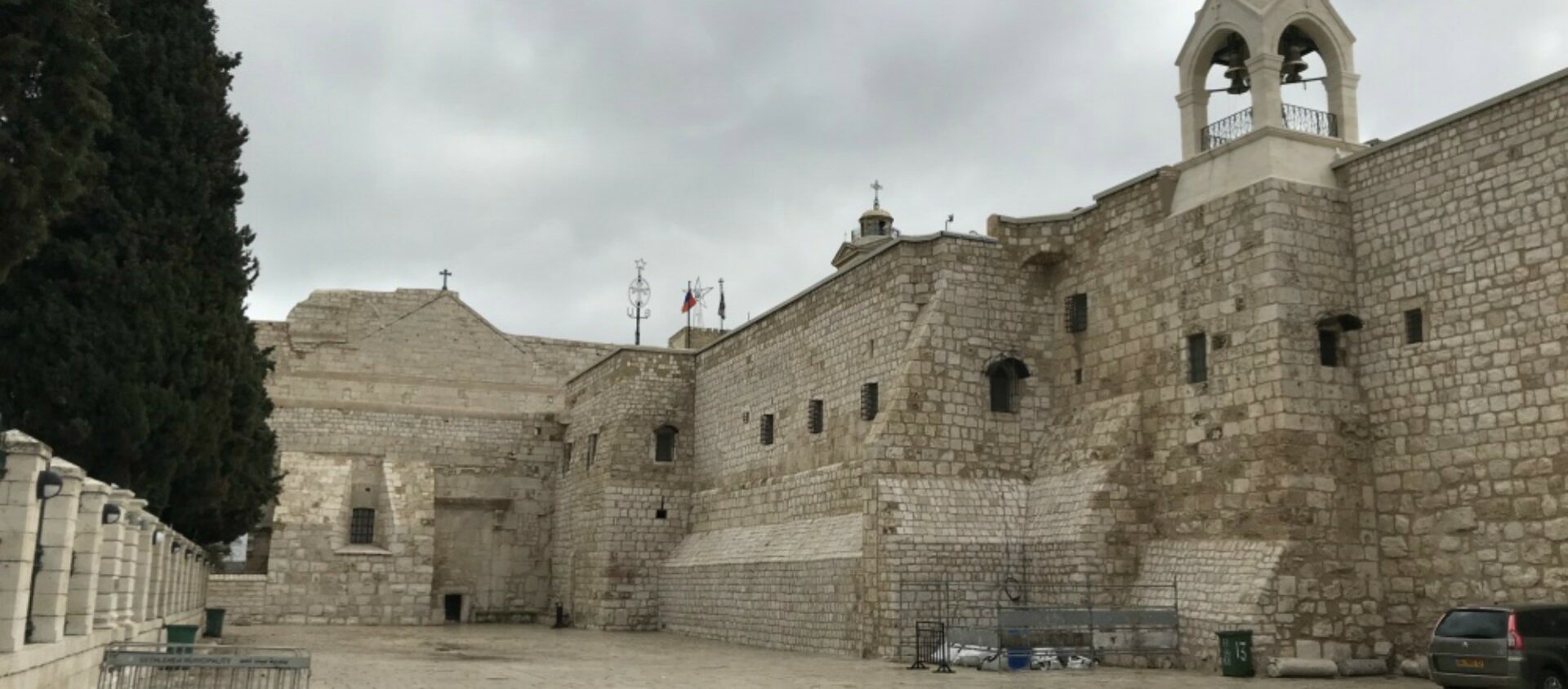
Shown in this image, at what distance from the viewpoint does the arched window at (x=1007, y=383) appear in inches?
791

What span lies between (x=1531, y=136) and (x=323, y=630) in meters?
25.1

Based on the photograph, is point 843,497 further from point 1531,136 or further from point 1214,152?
point 1531,136

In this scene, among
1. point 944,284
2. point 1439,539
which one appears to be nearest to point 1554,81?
point 1439,539

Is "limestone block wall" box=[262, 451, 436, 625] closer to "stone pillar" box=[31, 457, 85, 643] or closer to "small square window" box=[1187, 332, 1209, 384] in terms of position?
"small square window" box=[1187, 332, 1209, 384]

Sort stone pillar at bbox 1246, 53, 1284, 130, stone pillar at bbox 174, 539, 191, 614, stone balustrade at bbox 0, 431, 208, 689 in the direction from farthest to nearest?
1. stone pillar at bbox 174, 539, 191, 614
2. stone pillar at bbox 1246, 53, 1284, 130
3. stone balustrade at bbox 0, 431, 208, 689

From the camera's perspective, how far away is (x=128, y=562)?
39.7 ft

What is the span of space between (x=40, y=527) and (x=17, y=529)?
0.73 meters

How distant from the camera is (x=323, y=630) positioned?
28.0 meters

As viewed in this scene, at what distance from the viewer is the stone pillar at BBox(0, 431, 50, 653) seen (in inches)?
302

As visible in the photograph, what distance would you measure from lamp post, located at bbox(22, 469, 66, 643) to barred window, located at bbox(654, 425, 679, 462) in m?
21.1

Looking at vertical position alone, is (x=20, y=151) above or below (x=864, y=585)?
above

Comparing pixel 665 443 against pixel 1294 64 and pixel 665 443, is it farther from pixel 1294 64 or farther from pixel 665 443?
pixel 1294 64

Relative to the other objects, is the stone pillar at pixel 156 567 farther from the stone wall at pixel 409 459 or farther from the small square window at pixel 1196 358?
the stone wall at pixel 409 459

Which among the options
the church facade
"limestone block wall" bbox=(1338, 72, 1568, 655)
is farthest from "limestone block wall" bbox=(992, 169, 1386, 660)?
"limestone block wall" bbox=(1338, 72, 1568, 655)
